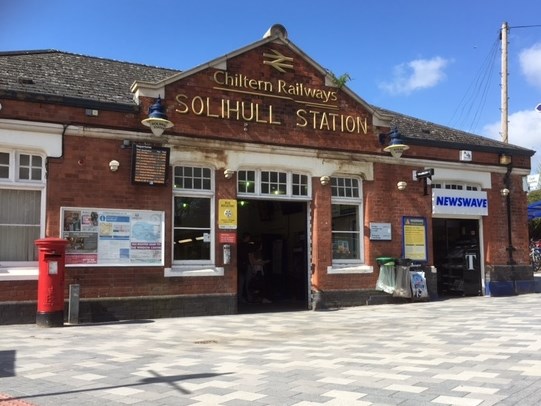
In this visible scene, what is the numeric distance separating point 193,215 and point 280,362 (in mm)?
6461

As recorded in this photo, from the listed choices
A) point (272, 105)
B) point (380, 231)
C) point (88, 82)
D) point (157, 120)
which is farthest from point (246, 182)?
point (88, 82)

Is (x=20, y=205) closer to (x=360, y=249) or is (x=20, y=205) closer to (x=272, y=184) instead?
(x=272, y=184)

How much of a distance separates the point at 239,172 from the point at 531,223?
26.6m

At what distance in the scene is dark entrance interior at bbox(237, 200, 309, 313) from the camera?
1625 cm

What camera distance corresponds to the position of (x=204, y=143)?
12930mm

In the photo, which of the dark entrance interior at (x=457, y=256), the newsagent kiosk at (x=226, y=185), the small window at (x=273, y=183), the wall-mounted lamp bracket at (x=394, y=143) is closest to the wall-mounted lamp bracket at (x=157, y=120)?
the newsagent kiosk at (x=226, y=185)

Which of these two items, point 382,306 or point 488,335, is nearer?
point 488,335

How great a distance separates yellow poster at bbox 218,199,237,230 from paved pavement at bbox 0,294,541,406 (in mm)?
2383

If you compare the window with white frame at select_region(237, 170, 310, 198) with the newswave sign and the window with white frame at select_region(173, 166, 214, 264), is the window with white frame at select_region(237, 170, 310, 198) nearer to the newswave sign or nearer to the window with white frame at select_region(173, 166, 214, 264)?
the window with white frame at select_region(173, 166, 214, 264)

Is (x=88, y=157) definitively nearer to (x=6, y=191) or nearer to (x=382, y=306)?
(x=6, y=191)

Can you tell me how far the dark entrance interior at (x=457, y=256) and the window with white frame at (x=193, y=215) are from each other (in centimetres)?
803

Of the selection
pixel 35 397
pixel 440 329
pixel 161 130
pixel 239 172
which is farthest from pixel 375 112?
pixel 35 397

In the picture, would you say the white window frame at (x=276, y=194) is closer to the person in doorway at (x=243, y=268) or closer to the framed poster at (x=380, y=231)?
the framed poster at (x=380, y=231)

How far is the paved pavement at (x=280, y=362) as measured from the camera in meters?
5.33
